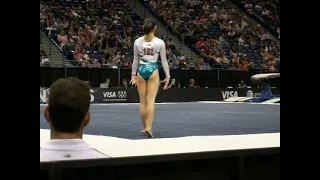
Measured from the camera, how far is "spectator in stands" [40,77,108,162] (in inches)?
91.9

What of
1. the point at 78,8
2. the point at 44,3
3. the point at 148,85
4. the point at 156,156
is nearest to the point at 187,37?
the point at 78,8

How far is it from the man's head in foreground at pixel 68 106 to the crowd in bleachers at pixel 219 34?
17922 mm

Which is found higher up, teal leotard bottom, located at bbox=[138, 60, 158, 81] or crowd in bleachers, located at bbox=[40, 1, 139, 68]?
crowd in bleachers, located at bbox=[40, 1, 139, 68]

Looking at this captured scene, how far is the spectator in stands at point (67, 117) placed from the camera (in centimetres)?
233

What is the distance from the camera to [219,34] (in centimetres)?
2328

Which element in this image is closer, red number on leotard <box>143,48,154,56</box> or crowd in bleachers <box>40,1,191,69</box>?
red number on leotard <box>143,48,154,56</box>

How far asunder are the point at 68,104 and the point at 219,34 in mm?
21458

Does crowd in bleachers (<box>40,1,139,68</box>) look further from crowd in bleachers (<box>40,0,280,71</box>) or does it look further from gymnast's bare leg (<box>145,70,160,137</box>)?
gymnast's bare leg (<box>145,70,160,137</box>)

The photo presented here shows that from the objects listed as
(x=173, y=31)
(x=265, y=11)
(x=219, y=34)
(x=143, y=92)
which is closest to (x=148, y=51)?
(x=143, y=92)

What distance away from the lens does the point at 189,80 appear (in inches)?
707

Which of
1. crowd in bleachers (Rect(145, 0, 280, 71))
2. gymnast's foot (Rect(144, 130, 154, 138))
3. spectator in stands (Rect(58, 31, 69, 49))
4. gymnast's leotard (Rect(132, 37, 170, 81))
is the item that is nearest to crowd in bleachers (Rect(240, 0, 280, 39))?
crowd in bleachers (Rect(145, 0, 280, 71))
